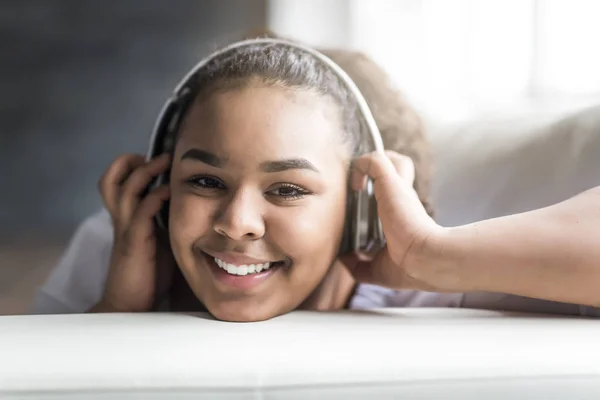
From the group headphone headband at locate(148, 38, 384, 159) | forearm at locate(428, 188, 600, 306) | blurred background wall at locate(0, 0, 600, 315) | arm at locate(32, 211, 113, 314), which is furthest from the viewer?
blurred background wall at locate(0, 0, 600, 315)

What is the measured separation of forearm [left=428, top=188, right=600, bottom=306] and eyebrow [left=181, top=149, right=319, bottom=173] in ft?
0.50

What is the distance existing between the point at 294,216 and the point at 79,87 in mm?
1064

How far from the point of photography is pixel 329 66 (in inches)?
30.5

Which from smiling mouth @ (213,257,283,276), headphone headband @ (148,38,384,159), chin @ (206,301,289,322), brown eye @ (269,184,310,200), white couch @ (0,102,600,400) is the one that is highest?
headphone headband @ (148,38,384,159)

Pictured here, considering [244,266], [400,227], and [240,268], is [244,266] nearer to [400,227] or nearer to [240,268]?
[240,268]

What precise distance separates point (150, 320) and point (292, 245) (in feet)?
0.51

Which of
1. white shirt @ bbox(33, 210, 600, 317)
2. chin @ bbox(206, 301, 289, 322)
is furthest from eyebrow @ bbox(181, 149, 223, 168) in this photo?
white shirt @ bbox(33, 210, 600, 317)

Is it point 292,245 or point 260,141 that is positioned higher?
point 260,141

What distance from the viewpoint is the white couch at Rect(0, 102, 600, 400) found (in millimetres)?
517

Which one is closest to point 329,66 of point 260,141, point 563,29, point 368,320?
point 260,141

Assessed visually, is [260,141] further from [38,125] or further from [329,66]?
[38,125]

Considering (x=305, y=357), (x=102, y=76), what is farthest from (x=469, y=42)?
(x=305, y=357)

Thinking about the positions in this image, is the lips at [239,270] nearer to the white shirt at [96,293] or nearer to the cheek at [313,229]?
the cheek at [313,229]

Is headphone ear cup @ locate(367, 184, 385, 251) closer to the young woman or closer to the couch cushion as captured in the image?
the young woman
